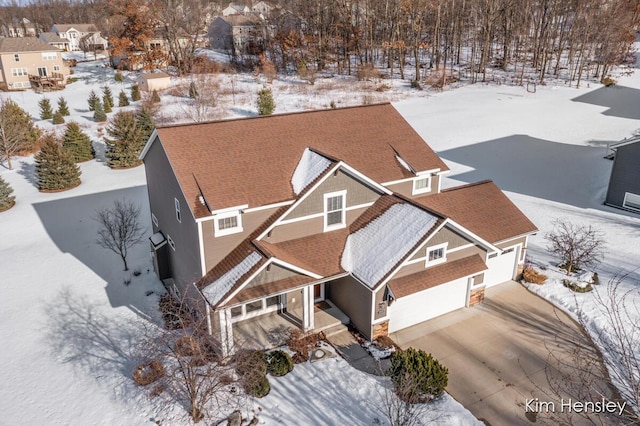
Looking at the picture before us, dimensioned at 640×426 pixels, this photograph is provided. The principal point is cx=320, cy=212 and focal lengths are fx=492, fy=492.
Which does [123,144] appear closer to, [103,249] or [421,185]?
[103,249]

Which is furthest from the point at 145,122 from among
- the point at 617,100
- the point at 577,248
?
the point at 617,100

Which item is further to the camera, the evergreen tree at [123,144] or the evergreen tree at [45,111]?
the evergreen tree at [45,111]

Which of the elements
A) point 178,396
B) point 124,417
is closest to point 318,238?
point 178,396

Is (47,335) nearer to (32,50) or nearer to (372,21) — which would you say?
(32,50)

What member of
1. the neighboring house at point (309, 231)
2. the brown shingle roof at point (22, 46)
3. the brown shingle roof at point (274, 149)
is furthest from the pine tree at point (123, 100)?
the brown shingle roof at point (274, 149)

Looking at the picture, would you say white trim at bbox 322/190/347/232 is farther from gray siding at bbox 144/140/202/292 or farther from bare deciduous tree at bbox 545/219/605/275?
bare deciduous tree at bbox 545/219/605/275

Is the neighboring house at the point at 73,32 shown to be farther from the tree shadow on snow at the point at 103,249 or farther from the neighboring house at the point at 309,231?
the neighboring house at the point at 309,231
